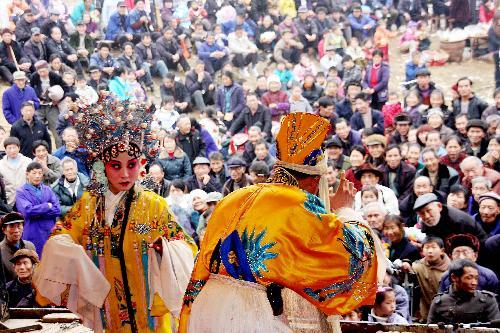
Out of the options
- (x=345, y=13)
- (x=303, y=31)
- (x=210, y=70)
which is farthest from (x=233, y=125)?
(x=345, y=13)

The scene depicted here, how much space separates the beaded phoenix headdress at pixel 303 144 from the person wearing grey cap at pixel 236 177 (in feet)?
18.6

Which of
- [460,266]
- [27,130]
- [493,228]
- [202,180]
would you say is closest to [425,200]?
[493,228]

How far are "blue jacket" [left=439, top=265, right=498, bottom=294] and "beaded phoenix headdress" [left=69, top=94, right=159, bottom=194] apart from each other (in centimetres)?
276

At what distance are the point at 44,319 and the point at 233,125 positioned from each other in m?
7.95

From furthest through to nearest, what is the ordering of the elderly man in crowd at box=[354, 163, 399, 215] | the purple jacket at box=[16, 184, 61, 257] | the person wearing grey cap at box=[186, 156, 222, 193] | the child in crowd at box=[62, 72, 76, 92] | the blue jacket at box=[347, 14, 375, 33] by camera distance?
1. the blue jacket at box=[347, 14, 375, 33]
2. the child in crowd at box=[62, 72, 76, 92]
3. the person wearing grey cap at box=[186, 156, 222, 193]
4. the purple jacket at box=[16, 184, 61, 257]
5. the elderly man in crowd at box=[354, 163, 399, 215]

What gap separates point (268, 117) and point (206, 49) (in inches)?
193

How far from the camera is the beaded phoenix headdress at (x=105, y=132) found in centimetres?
497

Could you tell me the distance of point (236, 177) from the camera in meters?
9.84

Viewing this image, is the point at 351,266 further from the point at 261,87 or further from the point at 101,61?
the point at 101,61

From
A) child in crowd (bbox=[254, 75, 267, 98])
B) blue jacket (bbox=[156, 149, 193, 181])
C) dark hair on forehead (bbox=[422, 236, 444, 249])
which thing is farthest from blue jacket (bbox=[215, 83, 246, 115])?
dark hair on forehead (bbox=[422, 236, 444, 249])

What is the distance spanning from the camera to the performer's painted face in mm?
4984

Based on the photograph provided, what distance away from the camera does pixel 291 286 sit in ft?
12.9

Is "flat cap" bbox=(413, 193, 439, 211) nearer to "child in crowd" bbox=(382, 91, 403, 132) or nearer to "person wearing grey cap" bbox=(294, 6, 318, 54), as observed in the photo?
"child in crowd" bbox=(382, 91, 403, 132)

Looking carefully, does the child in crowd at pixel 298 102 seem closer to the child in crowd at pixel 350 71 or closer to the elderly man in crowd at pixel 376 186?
the child in crowd at pixel 350 71
